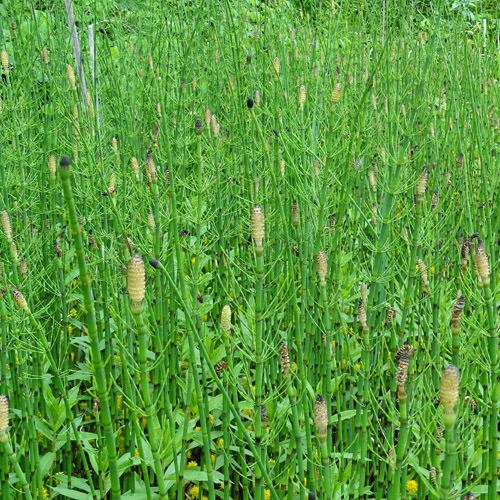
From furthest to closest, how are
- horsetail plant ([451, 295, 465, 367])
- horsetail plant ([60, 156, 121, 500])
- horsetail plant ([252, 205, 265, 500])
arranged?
horsetail plant ([252, 205, 265, 500]) → horsetail plant ([451, 295, 465, 367]) → horsetail plant ([60, 156, 121, 500])

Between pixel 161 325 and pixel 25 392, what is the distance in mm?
374

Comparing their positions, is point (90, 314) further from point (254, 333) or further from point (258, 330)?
point (254, 333)

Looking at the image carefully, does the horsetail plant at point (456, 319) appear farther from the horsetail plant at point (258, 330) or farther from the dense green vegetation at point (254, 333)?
the horsetail plant at point (258, 330)

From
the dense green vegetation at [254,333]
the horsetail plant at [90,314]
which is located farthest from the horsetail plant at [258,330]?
the horsetail plant at [90,314]

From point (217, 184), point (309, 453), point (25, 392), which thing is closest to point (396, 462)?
point (309, 453)

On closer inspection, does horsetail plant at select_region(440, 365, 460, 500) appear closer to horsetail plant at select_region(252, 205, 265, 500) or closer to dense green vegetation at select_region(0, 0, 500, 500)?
dense green vegetation at select_region(0, 0, 500, 500)

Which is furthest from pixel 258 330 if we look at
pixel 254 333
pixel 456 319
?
pixel 456 319

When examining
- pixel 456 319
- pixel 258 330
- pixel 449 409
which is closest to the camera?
pixel 449 409

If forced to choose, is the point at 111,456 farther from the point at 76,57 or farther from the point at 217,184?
the point at 76,57

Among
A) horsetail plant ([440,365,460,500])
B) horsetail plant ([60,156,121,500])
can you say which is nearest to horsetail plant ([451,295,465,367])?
horsetail plant ([440,365,460,500])

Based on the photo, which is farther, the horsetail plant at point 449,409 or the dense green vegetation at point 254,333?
the dense green vegetation at point 254,333

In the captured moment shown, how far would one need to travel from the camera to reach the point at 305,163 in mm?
1767

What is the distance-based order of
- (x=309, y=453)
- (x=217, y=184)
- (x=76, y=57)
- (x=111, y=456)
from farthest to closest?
(x=76, y=57), (x=217, y=184), (x=309, y=453), (x=111, y=456)

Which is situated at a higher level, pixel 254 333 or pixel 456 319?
pixel 456 319
